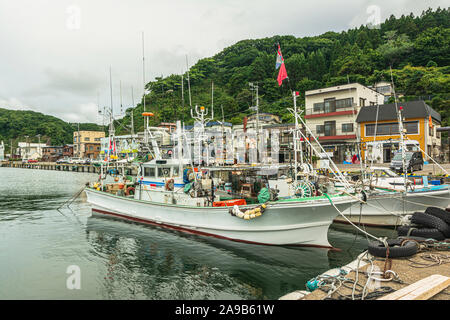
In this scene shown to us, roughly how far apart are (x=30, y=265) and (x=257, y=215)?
8861 mm

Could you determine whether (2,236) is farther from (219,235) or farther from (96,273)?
(219,235)

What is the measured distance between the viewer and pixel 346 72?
55688 mm

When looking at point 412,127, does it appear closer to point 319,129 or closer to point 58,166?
point 319,129

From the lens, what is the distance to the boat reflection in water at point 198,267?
8016 millimetres

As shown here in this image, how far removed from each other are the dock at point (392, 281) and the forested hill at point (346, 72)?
40607mm

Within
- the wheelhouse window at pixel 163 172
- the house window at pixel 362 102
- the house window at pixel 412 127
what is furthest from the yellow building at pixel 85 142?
the house window at pixel 412 127

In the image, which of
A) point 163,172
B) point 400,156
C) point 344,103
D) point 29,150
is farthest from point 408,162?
point 29,150

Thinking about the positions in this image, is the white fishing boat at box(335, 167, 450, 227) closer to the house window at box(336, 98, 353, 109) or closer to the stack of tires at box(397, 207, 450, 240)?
the stack of tires at box(397, 207, 450, 240)

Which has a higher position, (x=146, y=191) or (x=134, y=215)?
(x=146, y=191)

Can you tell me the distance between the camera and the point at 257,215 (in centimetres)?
1021

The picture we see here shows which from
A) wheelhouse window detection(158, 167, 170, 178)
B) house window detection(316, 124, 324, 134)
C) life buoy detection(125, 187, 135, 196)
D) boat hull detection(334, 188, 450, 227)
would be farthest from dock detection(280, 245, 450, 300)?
house window detection(316, 124, 324, 134)
